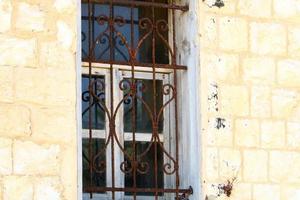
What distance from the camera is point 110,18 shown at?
651 centimetres

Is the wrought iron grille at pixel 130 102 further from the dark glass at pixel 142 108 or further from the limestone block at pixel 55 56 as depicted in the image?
the limestone block at pixel 55 56

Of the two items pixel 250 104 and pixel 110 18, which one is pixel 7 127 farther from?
pixel 250 104

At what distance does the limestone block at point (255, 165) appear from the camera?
6484 millimetres

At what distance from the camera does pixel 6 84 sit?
5.90 meters

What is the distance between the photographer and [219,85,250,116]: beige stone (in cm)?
650

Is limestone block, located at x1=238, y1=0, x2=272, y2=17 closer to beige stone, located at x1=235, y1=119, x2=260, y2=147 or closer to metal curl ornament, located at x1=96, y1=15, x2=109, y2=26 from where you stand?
beige stone, located at x1=235, y1=119, x2=260, y2=147

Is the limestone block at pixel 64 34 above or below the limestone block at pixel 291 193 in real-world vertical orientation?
above

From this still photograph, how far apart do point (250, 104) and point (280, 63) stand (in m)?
0.37

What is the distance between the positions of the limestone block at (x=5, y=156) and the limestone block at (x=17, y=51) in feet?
1.52

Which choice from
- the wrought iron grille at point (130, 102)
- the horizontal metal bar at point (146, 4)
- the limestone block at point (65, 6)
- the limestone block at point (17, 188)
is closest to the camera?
the limestone block at point (17, 188)

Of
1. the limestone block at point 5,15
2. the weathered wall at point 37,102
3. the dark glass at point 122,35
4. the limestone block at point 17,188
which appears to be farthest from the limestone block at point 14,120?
the dark glass at point 122,35

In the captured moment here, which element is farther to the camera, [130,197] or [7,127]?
[130,197]

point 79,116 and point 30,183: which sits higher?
point 79,116

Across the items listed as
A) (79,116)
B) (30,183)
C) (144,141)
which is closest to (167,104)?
(144,141)
